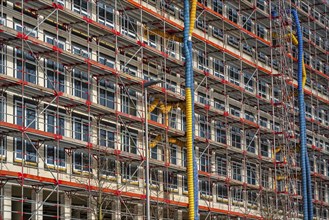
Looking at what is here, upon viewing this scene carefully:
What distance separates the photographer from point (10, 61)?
34.7 m

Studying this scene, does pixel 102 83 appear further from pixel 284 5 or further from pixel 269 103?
pixel 284 5

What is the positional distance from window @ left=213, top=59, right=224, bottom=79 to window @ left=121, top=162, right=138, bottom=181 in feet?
35.7

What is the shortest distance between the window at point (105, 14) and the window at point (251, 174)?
50.7 ft

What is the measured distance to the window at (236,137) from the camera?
5094 cm

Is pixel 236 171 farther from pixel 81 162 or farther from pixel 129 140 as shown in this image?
pixel 81 162

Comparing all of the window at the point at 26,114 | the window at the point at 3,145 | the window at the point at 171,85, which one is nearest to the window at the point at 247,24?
the window at the point at 171,85

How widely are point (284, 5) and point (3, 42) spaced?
89.4ft

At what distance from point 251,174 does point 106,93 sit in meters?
15.6

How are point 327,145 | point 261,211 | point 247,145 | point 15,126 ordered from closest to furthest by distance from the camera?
point 15,126
point 261,211
point 247,145
point 327,145

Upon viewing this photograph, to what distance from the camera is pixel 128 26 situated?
42812mm

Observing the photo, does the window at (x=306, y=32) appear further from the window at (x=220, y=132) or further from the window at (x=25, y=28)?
the window at (x=25, y=28)

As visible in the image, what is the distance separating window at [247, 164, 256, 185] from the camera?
5242cm

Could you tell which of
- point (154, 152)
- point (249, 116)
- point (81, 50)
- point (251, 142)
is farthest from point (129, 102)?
point (249, 116)

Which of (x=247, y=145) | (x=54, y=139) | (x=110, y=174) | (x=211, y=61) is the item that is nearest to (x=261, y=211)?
(x=247, y=145)
